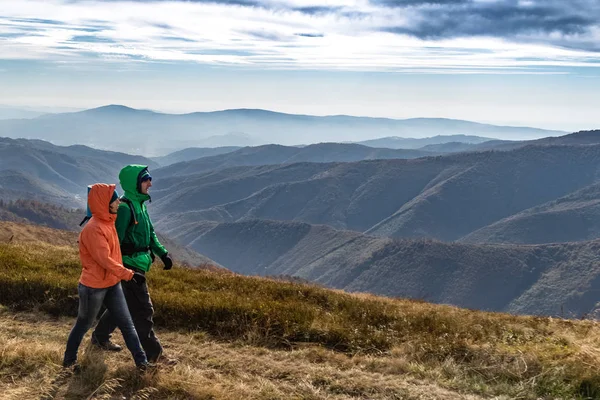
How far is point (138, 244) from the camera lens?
7.09m

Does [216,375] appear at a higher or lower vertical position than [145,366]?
lower

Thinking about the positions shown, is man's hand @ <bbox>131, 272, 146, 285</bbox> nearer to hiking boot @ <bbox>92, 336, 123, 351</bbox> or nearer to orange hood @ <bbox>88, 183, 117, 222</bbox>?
orange hood @ <bbox>88, 183, 117, 222</bbox>

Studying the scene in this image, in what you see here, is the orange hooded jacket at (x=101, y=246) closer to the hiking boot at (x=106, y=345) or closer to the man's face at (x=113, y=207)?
the man's face at (x=113, y=207)

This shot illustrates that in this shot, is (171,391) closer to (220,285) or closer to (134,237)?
(134,237)

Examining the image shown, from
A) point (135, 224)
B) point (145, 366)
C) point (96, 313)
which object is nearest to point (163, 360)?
point (145, 366)

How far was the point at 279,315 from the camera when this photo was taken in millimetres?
8750

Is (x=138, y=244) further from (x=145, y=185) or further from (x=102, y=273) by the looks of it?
(x=145, y=185)

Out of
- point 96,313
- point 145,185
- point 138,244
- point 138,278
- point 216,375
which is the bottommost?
point 216,375

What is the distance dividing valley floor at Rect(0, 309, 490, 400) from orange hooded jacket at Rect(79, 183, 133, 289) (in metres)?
1.19

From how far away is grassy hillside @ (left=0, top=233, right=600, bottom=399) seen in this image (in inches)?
245

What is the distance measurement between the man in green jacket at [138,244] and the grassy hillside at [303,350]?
53 centimetres

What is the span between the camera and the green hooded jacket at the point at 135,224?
6.86 m

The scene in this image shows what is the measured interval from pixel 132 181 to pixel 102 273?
4.40 feet

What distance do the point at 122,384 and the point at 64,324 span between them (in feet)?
10.6
